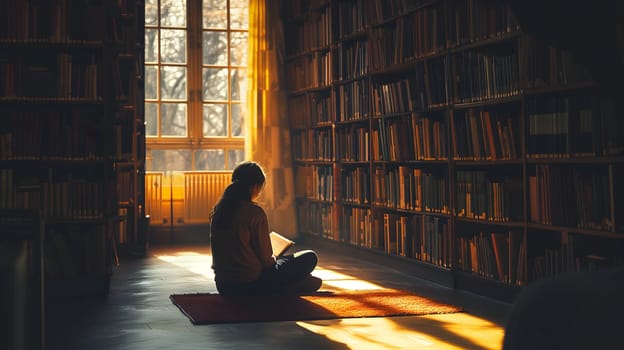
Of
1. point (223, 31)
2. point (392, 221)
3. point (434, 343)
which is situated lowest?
point (434, 343)

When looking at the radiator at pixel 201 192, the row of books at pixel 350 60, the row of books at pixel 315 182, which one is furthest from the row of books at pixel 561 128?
the radiator at pixel 201 192

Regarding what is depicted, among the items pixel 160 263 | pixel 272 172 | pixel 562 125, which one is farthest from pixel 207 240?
pixel 562 125

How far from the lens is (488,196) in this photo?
5410mm

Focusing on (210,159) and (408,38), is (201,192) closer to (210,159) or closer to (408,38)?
(210,159)

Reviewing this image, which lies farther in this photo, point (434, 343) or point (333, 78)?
point (333, 78)

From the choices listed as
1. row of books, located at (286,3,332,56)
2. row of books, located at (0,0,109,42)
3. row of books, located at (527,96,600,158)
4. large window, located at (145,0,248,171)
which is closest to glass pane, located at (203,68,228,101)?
large window, located at (145,0,248,171)

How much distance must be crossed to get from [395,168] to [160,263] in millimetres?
2454

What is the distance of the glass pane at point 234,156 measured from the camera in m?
10.1

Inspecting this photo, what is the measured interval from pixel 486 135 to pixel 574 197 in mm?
1004

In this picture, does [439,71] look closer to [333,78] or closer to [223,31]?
[333,78]

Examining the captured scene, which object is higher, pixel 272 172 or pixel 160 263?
pixel 272 172

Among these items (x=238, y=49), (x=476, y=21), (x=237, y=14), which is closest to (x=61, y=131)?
(x=476, y=21)

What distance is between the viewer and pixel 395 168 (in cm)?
720

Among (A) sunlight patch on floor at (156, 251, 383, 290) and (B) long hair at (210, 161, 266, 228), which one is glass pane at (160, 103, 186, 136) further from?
(B) long hair at (210, 161, 266, 228)
